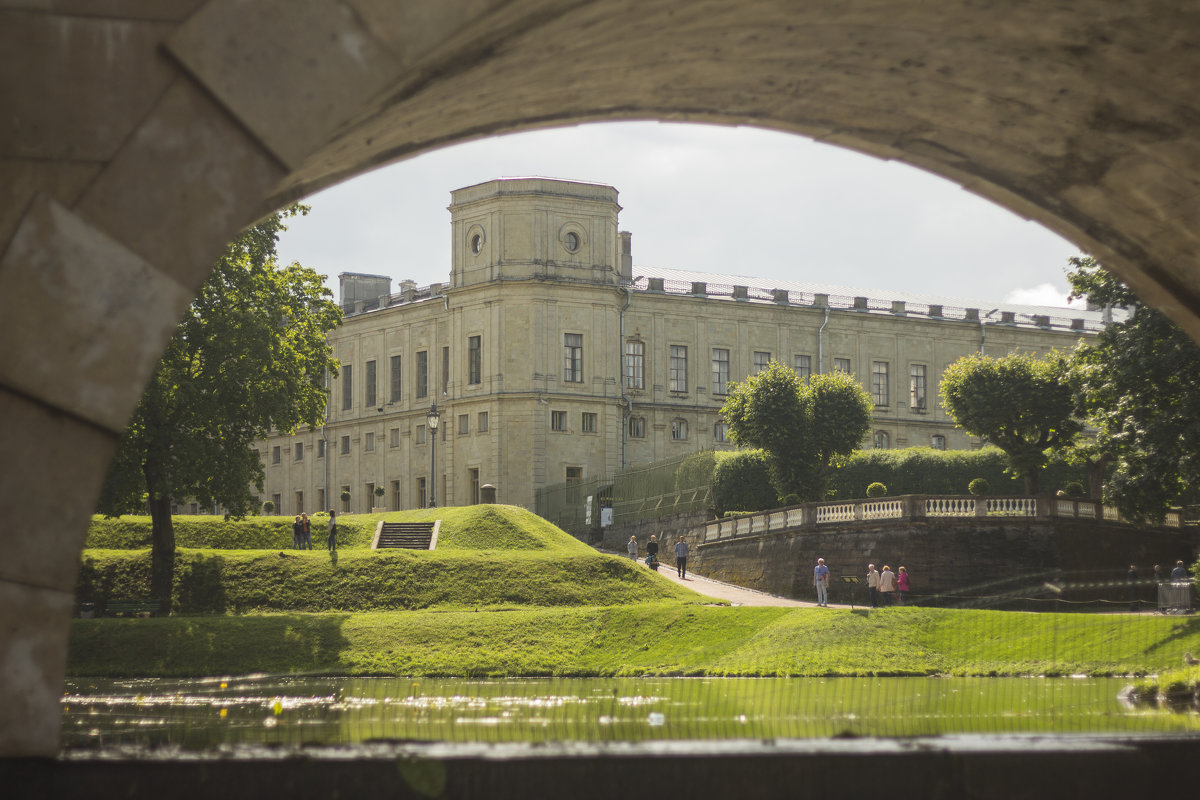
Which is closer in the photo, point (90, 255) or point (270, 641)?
point (90, 255)

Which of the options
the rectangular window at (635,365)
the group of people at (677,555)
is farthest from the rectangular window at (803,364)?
the group of people at (677,555)

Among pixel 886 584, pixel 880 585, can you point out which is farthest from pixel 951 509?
pixel 886 584

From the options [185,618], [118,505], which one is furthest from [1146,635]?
[118,505]

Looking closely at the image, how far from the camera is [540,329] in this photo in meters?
66.2

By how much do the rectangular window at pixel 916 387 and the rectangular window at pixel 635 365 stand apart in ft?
56.5

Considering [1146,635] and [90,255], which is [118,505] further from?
[90,255]

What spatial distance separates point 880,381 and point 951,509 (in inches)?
1567

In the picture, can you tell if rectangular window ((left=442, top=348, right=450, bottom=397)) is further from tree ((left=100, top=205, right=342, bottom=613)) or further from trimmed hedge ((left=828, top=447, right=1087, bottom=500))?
tree ((left=100, top=205, right=342, bottom=613))

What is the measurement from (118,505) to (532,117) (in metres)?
25.9

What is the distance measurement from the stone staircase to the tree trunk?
9.77 metres

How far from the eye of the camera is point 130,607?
31.4 meters

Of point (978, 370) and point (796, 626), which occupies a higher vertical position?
point (978, 370)

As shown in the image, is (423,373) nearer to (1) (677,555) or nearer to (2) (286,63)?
(1) (677,555)

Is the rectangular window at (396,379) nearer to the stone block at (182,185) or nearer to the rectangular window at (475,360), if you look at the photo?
the rectangular window at (475,360)
